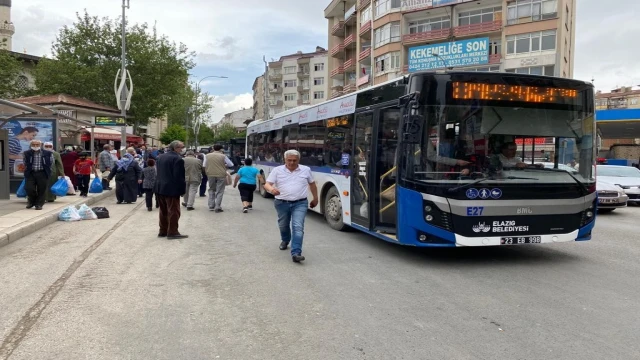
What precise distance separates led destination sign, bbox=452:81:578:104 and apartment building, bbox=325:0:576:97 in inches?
1043

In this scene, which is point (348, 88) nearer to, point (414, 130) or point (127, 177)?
point (127, 177)

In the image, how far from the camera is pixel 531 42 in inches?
1460

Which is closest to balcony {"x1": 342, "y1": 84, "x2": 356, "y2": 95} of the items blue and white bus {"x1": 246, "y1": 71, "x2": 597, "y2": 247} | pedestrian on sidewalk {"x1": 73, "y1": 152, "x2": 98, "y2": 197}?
pedestrian on sidewalk {"x1": 73, "y1": 152, "x2": 98, "y2": 197}

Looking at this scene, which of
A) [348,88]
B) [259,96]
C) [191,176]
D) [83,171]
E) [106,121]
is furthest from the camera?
[259,96]

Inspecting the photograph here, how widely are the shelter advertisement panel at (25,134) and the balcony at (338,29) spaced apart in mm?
45924

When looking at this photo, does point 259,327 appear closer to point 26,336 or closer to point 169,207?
point 26,336

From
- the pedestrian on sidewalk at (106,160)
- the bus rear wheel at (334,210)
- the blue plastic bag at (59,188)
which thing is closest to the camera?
the bus rear wheel at (334,210)

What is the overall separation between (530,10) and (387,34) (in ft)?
39.6

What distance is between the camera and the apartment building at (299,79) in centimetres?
8644

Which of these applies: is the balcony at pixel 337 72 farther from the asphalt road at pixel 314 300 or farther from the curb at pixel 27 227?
the asphalt road at pixel 314 300

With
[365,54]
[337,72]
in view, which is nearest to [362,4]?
[365,54]

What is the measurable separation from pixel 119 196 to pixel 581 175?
41.2 ft

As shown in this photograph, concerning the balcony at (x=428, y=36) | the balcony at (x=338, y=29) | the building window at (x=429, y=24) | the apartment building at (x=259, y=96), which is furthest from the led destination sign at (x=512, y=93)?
the apartment building at (x=259, y=96)

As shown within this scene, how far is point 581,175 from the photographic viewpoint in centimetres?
694
